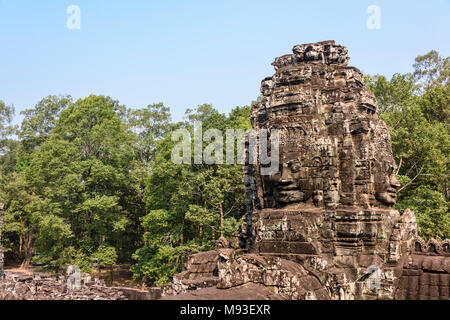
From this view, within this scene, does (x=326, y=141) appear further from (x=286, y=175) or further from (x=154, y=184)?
(x=154, y=184)

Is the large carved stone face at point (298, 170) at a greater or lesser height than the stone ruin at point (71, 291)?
greater

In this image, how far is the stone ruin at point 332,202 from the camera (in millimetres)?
8555

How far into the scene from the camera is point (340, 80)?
1027 cm

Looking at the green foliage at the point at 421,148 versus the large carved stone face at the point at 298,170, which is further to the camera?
the green foliage at the point at 421,148

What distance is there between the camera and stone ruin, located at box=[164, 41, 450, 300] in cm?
855

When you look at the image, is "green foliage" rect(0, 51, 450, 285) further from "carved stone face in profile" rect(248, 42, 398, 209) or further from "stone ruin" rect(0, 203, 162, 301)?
"carved stone face in profile" rect(248, 42, 398, 209)

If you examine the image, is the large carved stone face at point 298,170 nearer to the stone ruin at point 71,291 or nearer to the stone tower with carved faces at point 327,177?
the stone tower with carved faces at point 327,177

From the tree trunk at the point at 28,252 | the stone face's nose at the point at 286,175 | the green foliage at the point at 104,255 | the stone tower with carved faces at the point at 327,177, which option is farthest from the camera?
the tree trunk at the point at 28,252

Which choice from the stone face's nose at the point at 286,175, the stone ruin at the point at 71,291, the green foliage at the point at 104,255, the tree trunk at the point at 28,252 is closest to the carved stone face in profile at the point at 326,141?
the stone face's nose at the point at 286,175

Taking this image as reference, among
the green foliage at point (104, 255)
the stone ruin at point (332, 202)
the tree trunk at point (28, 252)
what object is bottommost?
the tree trunk at point (28, 252)

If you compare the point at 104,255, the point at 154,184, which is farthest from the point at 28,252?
the point at 154,184

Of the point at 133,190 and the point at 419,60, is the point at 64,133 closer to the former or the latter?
the point at 133,190

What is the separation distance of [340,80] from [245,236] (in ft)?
16.0

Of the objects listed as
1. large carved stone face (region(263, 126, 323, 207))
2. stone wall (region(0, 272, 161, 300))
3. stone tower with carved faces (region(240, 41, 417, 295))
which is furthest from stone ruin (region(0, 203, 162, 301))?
large carved stone face (region(263, 126, 323, 207))
